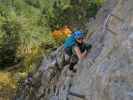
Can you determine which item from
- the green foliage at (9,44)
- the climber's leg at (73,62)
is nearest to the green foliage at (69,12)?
the green foliage at (9,44)

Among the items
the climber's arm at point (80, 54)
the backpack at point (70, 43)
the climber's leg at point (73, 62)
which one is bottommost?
the climber's leg at point (73, 62)

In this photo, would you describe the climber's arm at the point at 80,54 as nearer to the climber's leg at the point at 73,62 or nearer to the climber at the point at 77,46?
the climber at the point at 77,46

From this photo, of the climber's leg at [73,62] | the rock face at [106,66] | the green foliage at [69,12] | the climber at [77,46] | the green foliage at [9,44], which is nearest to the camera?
the rock face at [106,66]

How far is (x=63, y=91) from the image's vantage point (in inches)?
498

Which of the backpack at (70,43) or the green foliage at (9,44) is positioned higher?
the backpack at (70,43)

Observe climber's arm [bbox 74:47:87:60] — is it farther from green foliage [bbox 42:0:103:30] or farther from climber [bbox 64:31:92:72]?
green foliage [bbox 42:0:103:30]

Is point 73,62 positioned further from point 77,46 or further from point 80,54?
point 77,46

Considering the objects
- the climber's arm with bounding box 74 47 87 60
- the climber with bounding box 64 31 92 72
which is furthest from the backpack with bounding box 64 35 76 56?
the climber's arm with bounding box 74 47 87 60

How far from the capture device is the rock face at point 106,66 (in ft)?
34.5

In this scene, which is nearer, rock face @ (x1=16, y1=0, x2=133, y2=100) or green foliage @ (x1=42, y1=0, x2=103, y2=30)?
rock face @ (x1=16, y1=0, x2=133, y2=100)

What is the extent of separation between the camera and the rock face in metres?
10.5

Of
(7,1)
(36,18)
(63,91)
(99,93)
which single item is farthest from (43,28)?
(99,93)

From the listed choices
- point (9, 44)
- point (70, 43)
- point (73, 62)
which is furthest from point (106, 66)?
point (9, 44)

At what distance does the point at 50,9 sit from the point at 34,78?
1073 cm
